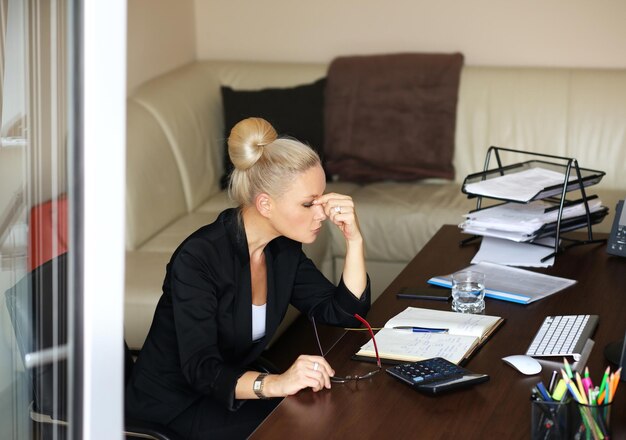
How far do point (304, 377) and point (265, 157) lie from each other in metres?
0.56

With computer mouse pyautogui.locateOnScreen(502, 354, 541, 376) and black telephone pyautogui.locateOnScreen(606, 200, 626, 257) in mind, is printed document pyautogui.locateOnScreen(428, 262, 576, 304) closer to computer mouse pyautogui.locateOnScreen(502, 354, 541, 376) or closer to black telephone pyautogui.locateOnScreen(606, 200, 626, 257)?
black telephone pyautogui.locateOnScreen(606, 200, 626, 257)

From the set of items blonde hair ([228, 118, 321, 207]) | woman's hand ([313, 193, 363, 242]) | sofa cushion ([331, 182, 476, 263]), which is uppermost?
blonde hair ([228, 118, 321, 207])

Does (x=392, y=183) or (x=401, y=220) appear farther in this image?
(x=392, y=183)

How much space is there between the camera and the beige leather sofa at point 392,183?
3576 millimetres

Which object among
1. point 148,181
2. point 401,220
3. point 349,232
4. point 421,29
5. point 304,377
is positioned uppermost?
point 421,29

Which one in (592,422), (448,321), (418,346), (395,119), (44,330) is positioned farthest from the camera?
(395,119)

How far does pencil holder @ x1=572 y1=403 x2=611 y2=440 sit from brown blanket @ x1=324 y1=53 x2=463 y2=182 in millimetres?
2832

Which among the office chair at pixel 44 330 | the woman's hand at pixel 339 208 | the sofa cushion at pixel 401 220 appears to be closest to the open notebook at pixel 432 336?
the woman's hand at pixel 339 208

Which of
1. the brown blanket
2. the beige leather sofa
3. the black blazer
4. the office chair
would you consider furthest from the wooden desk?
the brown blanket

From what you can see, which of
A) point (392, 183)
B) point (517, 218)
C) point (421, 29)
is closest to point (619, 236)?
point (517, 218)

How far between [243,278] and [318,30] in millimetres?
2750

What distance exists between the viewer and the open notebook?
5.59 ft

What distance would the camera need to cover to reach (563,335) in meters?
1.79

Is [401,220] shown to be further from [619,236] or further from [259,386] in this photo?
[259,386]
